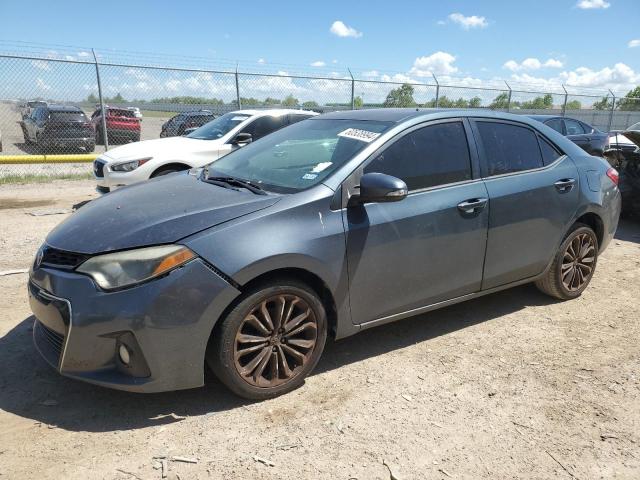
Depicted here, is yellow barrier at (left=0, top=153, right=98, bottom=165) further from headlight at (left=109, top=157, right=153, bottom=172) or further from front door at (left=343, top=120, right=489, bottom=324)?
front door at (left=343, top=120, right=489, bottom=324)

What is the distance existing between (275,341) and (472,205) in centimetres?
167

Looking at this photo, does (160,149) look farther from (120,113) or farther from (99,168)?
(120,113)

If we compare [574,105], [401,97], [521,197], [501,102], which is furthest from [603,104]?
[521,197]

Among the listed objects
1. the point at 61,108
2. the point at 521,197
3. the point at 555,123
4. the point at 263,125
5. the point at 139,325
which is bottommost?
the point at 139,325

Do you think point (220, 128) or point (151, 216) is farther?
point (220, 128)

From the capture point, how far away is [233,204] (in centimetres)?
291

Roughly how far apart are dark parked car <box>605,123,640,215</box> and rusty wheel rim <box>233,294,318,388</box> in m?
6.72

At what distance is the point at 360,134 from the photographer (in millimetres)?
3445

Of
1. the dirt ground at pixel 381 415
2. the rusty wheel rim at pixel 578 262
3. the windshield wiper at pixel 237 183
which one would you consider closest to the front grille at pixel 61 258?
the dirt ground at pixel 381 415

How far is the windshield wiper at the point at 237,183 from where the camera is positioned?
3157 mm

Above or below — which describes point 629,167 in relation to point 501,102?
below

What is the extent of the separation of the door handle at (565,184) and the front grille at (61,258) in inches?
138

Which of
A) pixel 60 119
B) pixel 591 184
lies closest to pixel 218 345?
pixel 591 184

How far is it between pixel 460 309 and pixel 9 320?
3613mm
